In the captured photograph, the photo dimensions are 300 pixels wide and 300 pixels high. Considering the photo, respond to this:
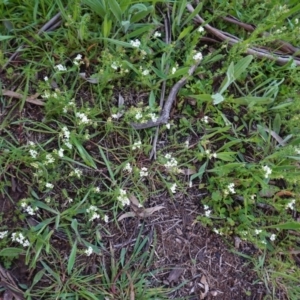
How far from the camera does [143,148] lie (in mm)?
1895

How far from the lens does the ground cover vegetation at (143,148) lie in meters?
1.76

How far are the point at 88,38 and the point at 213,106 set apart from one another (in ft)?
2.12

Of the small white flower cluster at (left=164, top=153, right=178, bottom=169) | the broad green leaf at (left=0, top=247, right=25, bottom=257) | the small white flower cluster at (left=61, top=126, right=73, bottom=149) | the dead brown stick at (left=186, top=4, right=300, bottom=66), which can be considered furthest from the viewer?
the dead brown stick at (left=186, top=4, right=300, bottom=66)

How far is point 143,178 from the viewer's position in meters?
1.88

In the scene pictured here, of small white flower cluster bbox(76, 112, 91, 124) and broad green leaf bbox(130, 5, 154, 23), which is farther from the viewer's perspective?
broad green leaf bbox(130, 5, 154, 23)

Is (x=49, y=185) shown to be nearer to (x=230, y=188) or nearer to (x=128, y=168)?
(x=128, y=168)

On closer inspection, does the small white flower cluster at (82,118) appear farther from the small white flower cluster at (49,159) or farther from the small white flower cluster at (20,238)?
the small white flower cluster at (20,238)

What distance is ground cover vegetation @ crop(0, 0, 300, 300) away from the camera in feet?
5.77

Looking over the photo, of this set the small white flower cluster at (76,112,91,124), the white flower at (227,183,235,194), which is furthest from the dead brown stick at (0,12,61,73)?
the white flower at (227,183,235,194)

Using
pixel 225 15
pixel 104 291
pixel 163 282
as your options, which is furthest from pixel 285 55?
pixel 104 291

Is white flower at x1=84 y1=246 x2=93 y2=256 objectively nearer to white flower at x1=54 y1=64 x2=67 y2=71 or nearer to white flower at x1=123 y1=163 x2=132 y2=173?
white flower at x1=123 y1=163 x2=132 y2=173

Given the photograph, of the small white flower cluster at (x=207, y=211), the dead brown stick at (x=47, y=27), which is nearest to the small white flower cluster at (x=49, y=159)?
the dead brown stick at (x=47, y=27)

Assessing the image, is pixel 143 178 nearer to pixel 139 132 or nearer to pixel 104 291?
pixel 139 132

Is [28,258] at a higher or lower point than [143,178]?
lower
